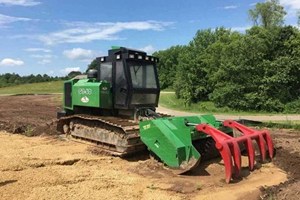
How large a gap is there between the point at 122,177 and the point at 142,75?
378cm

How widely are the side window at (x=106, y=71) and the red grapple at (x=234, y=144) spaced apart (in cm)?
342

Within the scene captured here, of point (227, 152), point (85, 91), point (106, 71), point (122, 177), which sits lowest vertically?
point (122, 177)

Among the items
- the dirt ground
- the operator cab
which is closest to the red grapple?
the dirt ground

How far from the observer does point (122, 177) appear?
8320 mm

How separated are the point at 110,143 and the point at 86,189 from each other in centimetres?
331

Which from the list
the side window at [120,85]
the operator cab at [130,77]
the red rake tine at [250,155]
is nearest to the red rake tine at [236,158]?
the red rake tine at [250,155]

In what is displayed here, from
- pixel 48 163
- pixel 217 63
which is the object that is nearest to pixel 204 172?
pixel 48 163

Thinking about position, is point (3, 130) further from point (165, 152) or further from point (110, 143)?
point (165, 152)

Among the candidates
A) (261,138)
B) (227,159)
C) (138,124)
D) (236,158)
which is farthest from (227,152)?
(138,124)

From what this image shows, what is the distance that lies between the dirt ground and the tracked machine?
33 cm

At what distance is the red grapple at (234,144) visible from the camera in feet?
26.3

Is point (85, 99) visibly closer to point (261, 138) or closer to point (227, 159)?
point (261, 138)

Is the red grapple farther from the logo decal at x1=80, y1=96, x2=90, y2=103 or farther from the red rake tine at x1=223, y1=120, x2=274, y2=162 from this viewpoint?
the logo decal at x1=80, y1=96, x2=90, y2=103

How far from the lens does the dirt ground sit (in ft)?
23.4
